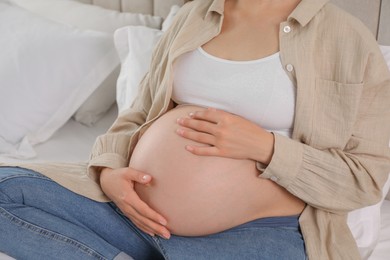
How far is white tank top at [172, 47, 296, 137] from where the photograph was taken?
129 cm

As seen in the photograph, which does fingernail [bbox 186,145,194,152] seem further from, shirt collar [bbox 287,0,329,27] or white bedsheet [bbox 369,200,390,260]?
white bedsheet [bbox 369,200,390,260]

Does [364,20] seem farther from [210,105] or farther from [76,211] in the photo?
[76,211]

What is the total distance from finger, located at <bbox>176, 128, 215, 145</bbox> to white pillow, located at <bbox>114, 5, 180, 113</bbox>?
1.68 feet

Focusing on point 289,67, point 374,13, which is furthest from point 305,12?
point 374,13

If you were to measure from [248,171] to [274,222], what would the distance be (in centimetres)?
12

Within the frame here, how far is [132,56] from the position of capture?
1832 mm

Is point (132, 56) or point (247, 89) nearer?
point (247, 89)

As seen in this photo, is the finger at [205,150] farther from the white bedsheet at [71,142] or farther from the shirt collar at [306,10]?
the white bedsheet at [71,142]

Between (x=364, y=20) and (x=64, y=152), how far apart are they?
0.87 m

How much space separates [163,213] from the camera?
1.25 meters

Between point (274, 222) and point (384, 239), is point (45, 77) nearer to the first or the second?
point (274, 222)

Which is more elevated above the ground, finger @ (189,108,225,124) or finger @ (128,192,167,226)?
finger @ (189,108,225,124)

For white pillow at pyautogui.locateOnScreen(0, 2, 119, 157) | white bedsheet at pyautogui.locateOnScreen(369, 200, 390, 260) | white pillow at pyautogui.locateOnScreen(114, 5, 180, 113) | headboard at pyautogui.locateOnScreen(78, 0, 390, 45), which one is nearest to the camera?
white bedsheet at pyautogui.locateOnScreen(369, 200, 390, 260)

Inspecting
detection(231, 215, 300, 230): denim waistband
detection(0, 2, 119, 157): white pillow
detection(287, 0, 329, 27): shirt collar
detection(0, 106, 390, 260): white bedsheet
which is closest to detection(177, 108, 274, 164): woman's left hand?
detection(231, 215, 300, 230): denim waistband
